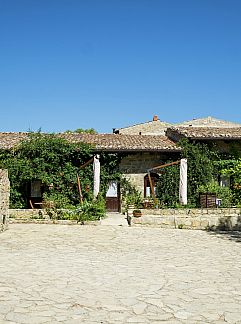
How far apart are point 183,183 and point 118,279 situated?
13176 millimetres

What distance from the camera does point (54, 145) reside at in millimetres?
20250

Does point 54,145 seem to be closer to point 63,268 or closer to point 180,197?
point 180,197

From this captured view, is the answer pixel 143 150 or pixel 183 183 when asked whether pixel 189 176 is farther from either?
pixel 143 150

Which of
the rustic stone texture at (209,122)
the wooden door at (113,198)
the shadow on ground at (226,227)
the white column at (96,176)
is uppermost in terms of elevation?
the rustic stone texture at (209,122)

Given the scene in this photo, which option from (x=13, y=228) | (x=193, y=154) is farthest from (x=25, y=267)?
(x=193, y=154)

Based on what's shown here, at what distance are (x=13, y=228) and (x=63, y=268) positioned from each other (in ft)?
23.4

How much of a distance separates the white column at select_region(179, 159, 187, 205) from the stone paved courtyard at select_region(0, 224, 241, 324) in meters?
6.85

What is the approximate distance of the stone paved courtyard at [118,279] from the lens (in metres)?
5.63

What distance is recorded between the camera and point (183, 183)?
20.4m

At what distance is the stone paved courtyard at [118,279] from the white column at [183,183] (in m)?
6.85

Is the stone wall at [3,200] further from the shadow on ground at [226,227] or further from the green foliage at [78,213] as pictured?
the shadow on ground at [226,227]

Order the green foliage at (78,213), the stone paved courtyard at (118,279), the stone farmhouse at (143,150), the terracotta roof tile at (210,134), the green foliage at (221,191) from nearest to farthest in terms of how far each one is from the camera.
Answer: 1. the stone paved courtyard at (118,279)
2. the green foliage at (78,213)
3. the green foliage at (221,191)
4. the stone farmhouse at (143,150)
5. the terracotta roof tile at (210,134)

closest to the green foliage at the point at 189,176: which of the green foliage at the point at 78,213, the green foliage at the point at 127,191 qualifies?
the green foliage at the point at 127,191

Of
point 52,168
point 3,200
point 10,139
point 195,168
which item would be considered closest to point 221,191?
point 195,168
